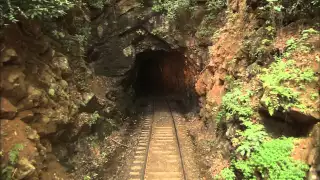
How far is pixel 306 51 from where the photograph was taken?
25.2 ft

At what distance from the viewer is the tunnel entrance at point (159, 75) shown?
27.0 m

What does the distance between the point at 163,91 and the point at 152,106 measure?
9.75 metres

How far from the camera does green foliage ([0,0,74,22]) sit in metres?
7.17

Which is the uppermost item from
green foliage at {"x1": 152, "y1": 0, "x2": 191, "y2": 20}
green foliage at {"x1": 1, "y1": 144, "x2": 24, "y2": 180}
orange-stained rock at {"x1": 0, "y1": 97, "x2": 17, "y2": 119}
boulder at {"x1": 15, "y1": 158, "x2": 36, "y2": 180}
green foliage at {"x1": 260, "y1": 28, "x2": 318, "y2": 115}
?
green foliage at {"x1": 152, "y1": 0, "x2": 191, "y2": 20}

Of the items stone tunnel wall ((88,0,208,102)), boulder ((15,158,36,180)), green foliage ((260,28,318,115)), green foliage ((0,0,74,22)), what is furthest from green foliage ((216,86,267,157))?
stone tunnel wall ((88,0,208,102))

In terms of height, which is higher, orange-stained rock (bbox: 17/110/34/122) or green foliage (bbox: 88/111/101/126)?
orange-stained rock (bbox: 17/110/34/122)

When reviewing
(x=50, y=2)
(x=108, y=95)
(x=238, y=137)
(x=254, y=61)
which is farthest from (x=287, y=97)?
(x=108, y=95)

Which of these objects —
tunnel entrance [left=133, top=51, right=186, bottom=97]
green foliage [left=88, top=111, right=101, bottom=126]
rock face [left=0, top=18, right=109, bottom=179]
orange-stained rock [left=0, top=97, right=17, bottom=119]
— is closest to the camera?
orange-stained rock [left=0, top=97, right=17, bottom=119]

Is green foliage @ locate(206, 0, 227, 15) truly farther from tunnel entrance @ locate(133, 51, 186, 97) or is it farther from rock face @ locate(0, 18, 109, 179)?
tunnel entrance @ locate(133, 51, 186, 97)

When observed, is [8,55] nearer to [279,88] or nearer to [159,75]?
[279,88]

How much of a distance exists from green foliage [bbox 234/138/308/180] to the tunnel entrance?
59.9 ft

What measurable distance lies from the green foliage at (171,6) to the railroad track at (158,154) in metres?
7.10

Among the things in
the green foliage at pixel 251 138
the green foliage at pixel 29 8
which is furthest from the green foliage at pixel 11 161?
the green foliage at pixel 251 138

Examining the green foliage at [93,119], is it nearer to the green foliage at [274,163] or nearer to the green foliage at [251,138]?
the green foliage at [251,138]
